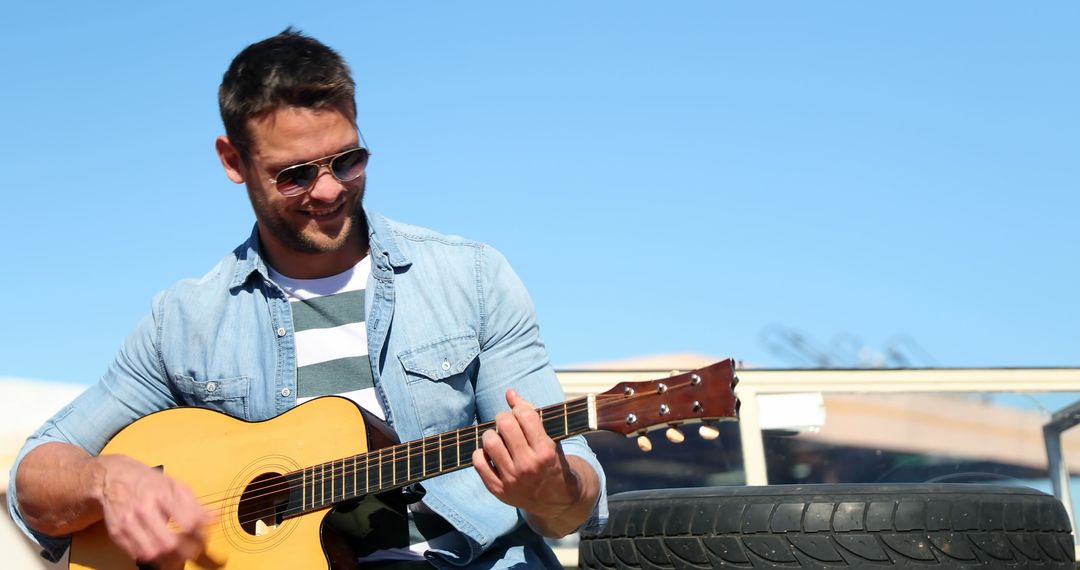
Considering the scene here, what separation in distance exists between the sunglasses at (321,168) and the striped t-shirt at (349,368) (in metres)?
0.26

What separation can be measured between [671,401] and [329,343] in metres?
1.05

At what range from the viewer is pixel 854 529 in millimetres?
3246

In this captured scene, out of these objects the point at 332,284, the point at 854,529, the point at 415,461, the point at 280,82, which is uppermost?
the point at 280,82

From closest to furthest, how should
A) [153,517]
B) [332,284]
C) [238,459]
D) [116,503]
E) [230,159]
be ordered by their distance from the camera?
[153,517] < [116,503] < [238,459] < [332,284] < [230,159]

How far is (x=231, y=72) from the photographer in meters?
3.31

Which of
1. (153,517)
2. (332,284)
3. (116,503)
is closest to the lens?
(153,517)

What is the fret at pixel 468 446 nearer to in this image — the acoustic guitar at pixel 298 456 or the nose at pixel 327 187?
the acoustic guitar at pixel 298 456

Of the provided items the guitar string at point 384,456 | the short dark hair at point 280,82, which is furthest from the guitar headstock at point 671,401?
the short dark hair at point 280,82

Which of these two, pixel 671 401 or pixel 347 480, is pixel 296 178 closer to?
pixel 347 480

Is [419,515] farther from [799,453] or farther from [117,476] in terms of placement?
[799,453]

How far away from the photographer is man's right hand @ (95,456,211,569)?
2.61 meters

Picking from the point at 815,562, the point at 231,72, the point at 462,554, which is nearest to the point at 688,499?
the point at 815,562

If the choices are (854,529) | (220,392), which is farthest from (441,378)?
(854,529)

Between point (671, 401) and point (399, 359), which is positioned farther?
point (399, 359)
